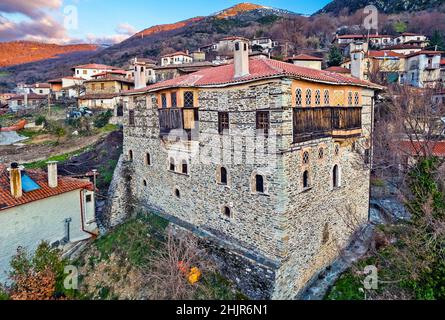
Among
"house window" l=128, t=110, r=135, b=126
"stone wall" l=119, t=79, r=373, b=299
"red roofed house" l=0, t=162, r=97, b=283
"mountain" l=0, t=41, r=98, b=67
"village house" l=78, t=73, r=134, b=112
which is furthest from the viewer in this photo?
"mountain" l=0, t=41, r=98, b=67

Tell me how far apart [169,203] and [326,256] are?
8.15 metres

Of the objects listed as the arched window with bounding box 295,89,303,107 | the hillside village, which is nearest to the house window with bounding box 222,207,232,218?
the hillside village

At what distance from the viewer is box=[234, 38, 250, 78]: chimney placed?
449 inches

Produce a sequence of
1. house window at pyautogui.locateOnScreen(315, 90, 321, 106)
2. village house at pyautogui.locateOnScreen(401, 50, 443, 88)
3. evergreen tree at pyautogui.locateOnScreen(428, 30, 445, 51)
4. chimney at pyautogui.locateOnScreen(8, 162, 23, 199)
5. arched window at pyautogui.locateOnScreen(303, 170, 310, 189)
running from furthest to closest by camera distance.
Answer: evergreen tree at pyautogui.locateOnScreen(428, 30, 445, 51) < village house at pyautogui.locateOnScreen(401, 50, 443, 88) < chimney at pyautogui.locateOnScreen(8, 162, 23, 199) < house window at pyautogui.locateOnScreen(315, 90, 321, 106) < arched window at pyautogui.locateOnScreen(303, 170, 310, 189)

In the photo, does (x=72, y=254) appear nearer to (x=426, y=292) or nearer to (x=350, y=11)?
(x=426, y=292)

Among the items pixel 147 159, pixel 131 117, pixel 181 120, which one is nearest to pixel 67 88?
pixel 131 117

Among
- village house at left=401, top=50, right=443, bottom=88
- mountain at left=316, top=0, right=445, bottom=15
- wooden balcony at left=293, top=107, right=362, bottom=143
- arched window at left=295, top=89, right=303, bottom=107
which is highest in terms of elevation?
mountain at left=316, top=0, right=445, bottom=15

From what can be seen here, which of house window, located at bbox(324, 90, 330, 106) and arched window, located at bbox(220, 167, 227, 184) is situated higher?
house window, located at bbox(324, 90, 330, 106)

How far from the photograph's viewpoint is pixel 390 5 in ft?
226

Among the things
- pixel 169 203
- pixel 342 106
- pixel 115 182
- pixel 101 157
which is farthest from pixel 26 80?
pixel 342 106

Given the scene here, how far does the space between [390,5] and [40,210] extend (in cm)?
8272

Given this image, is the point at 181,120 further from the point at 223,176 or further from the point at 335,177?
the point at 335,177

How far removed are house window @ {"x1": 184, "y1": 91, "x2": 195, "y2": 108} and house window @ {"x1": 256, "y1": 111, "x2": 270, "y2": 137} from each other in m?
3.49

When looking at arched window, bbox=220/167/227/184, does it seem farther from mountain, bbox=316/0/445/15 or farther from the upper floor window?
mountain, bbox=316/0/445/15
